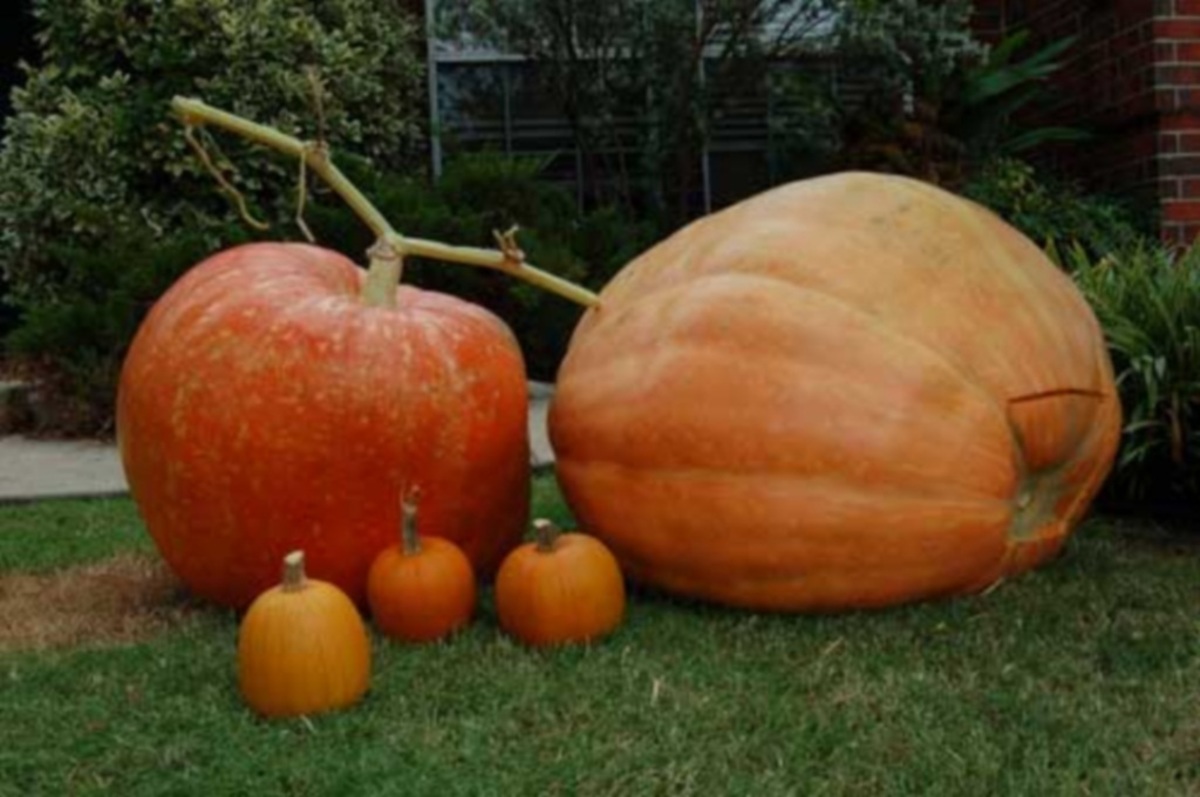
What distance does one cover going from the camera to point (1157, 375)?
3.25 metres

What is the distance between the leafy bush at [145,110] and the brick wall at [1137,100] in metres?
3.50

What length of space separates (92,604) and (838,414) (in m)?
1.63

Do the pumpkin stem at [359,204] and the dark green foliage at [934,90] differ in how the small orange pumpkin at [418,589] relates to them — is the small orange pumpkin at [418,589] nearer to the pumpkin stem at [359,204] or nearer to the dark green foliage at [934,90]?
the pumpkin stem at [359,204]

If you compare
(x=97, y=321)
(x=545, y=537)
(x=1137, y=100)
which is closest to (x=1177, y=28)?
(x=1137, y=100)

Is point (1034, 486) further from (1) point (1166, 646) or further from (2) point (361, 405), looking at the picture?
(2) point (361, 405)

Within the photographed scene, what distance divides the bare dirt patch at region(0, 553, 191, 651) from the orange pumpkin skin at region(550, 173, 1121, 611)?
90 cm

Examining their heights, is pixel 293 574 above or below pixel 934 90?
below

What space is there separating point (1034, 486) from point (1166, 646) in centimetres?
47

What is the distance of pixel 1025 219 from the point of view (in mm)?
6016

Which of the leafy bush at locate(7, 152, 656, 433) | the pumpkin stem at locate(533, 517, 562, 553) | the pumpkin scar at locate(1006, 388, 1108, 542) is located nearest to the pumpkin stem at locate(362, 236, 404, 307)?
the pumpkin stem at locate(533, 517, 562, 553)

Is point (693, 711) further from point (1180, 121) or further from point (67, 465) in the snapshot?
point (1180, 121)

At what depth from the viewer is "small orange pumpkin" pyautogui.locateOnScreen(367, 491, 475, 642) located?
99.5 inches

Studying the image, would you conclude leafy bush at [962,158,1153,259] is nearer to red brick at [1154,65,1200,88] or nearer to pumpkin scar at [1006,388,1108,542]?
red brick at [1154,65,1200,88]

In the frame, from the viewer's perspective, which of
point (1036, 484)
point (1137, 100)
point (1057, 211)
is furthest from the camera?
point (1137, 100)
